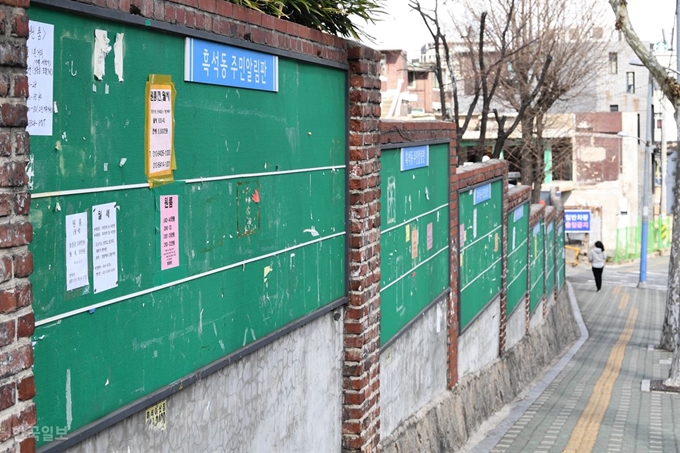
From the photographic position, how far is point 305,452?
7.11 metres

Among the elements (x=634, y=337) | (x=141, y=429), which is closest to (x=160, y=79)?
(x=141, y=429)

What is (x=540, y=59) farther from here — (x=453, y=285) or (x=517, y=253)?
(x=453, y=285)

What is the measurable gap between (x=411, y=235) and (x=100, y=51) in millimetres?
5883

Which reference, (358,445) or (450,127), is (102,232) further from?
(450,127)

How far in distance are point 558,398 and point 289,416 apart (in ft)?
32.2

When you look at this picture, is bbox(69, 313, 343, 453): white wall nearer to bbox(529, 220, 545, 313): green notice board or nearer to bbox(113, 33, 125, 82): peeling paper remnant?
bbox(113, 33, 125, 82): peeling paper remnant

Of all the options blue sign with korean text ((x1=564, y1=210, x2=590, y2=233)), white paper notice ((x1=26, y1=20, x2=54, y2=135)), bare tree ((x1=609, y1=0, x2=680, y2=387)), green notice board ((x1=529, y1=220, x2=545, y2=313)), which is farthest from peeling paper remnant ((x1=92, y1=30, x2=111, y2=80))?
blue sign with korean text ((x1=564, y1=210, x2=590, y2=233))

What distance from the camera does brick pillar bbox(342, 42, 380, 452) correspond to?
7.86 m

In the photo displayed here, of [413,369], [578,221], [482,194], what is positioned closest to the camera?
[413,369]

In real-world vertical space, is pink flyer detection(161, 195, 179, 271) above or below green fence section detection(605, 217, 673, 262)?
above

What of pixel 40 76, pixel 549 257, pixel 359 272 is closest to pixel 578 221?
pixel 549 257

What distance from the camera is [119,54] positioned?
443 centimetres

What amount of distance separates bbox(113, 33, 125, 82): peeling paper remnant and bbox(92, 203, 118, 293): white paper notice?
1.79 ft

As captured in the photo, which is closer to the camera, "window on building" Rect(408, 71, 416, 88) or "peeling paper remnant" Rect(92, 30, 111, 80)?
"peeling paper remnant" Rect(92, 30, 111, 80)
